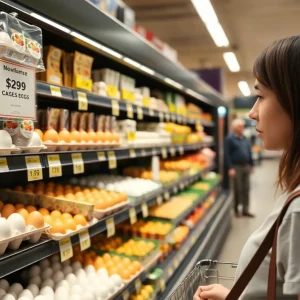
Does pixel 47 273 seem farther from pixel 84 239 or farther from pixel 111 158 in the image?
pixel 111 158

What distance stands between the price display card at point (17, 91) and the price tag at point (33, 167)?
19cm

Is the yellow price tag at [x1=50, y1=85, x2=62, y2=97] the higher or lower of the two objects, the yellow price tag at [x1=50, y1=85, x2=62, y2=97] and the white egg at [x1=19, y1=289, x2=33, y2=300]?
the higher

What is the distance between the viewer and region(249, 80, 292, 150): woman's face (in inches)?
43.5

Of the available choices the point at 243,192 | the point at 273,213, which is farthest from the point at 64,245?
the point at 243,192

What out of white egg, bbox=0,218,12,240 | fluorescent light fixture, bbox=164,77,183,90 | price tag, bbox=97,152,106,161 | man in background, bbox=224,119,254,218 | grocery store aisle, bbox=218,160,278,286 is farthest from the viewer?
man in background, bbox=224,119,254,218

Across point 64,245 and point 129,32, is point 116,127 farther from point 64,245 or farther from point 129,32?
point 64,245

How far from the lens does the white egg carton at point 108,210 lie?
2.19 m

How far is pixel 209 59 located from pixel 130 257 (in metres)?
12.8

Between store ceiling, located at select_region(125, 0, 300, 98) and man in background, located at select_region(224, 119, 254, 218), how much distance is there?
280cm

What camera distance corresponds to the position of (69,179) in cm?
287

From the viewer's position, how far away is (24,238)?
1634mm

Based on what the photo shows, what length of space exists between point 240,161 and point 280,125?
254 inches

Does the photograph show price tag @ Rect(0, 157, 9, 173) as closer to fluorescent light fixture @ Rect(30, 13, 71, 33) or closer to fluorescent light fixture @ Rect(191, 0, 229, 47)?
fluorescent light fixture @ Rect(30, 13, 71, 33)

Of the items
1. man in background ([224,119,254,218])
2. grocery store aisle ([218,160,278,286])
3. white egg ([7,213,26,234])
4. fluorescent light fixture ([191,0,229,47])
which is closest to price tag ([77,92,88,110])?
white egg ([7,213,26,234])
